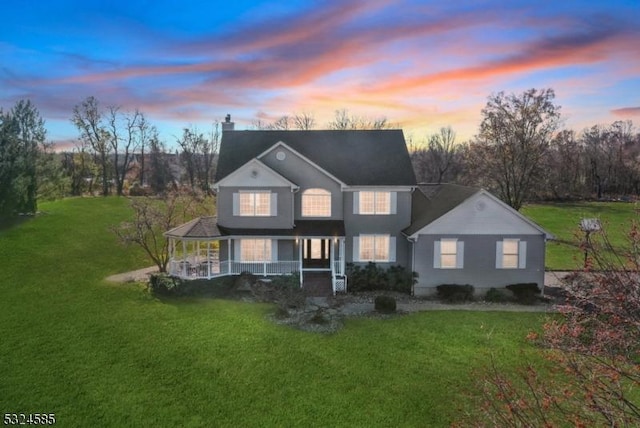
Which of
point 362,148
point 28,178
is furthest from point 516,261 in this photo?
point 28,178

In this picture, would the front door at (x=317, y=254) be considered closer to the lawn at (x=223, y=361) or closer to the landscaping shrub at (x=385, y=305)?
the lawn at (x=223, y=361)

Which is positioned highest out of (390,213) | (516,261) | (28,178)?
(28,178)

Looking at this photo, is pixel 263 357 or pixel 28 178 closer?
pixel 263 357

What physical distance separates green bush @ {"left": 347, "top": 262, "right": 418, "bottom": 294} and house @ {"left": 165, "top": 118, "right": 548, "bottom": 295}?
0.63 meters

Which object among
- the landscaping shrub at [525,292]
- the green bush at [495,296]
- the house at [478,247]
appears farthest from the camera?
the house at [478,247]

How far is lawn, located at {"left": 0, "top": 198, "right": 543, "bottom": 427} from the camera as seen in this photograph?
10883mm

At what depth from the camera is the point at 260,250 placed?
76.7 feet

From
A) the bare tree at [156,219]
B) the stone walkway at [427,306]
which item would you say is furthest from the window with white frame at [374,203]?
the bare tree at [156,219]

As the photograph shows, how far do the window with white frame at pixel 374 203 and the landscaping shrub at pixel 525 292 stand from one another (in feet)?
25.9

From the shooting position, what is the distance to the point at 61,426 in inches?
401

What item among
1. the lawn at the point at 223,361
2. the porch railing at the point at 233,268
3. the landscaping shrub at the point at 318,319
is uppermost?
the porch railing at the point at 233,268

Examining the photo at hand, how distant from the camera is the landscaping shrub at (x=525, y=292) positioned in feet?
67.6

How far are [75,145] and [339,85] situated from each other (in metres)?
50.1

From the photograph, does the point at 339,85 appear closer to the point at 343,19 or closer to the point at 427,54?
the point at 427,54
